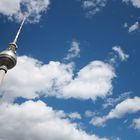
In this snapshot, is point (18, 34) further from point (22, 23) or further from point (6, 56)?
point (6, 56)

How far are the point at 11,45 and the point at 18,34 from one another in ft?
15.9

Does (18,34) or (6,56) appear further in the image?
(18,34)

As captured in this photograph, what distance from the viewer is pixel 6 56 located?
283ft

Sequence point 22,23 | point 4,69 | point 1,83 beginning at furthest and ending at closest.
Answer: point 22,23
point 4,69
point 1,83

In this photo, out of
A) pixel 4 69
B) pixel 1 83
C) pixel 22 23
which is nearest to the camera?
pixel 1 83

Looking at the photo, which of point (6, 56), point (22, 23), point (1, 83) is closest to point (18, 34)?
point (22, 23)

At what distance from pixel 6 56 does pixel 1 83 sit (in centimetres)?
1056

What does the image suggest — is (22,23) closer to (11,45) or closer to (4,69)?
(11,45)

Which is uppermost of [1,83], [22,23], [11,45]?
[22,23]

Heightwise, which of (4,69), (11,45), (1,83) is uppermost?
(11,45)

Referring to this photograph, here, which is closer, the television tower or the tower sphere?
the television tower

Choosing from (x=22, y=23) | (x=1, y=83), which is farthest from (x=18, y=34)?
(x=1, y=83)

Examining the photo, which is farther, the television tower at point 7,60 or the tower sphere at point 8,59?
the tower sphere at point 8,59

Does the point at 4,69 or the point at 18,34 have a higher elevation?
the point at 18,34
